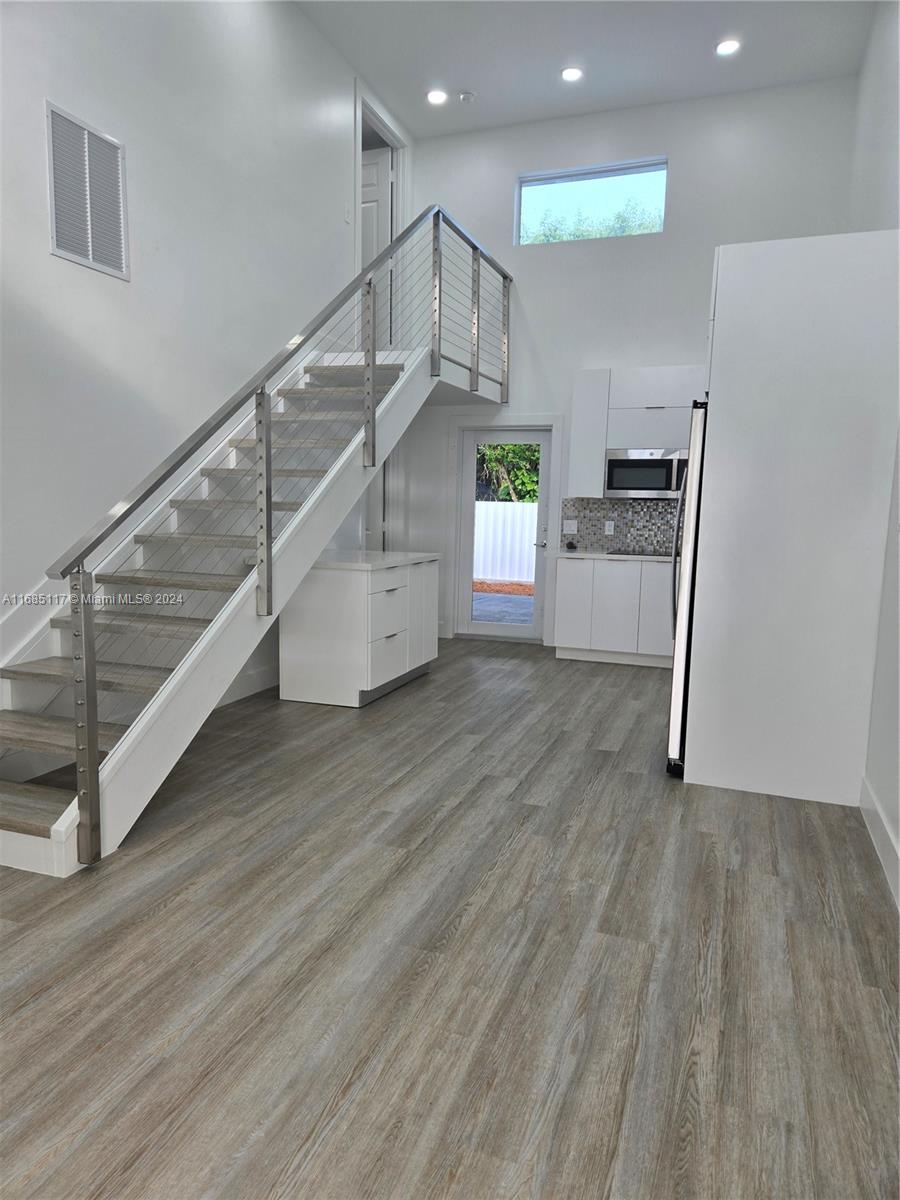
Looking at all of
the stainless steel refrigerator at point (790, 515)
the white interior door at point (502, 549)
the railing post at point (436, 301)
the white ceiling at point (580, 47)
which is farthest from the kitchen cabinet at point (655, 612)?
the white ceiling at point (580, 47)

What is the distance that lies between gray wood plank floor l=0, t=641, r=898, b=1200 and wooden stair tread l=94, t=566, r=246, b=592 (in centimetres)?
86

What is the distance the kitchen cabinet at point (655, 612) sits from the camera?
6117 millimetres

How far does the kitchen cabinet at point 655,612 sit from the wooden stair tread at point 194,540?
3.40 metres

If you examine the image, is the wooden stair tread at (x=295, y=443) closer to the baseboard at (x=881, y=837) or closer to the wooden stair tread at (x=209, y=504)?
the wooden stair tread at (x=209, y=504)

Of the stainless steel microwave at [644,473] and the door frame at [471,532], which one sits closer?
the stainless steel microwave at [644,473]

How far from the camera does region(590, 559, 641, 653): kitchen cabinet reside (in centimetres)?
622

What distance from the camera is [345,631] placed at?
4.67 m

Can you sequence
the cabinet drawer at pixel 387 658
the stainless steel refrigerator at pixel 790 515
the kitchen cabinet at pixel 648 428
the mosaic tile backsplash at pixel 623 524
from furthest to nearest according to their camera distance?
1. the mosaic tile backsplash at pixel 623 524
2. the kitchen cabinet at pixel 648 428
3. the cabinet drawer at pixel 387 658
4. the stainless steel refrigerator at pixel 790 515

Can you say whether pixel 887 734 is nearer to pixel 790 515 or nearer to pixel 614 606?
pixel 790 515

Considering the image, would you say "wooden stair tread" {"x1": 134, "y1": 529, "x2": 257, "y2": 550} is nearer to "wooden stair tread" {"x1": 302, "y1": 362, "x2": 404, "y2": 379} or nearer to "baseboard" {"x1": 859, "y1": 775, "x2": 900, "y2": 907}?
"wooden stair tread" {"x1": 302, "y1": 362, "x2": 404, "y2": 379}

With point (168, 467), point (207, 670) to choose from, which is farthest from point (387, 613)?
point (168, 467)

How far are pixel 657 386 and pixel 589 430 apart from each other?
0.63m

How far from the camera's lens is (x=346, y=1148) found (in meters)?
1.48

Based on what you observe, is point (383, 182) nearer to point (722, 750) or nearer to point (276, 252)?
point (276, 252)
